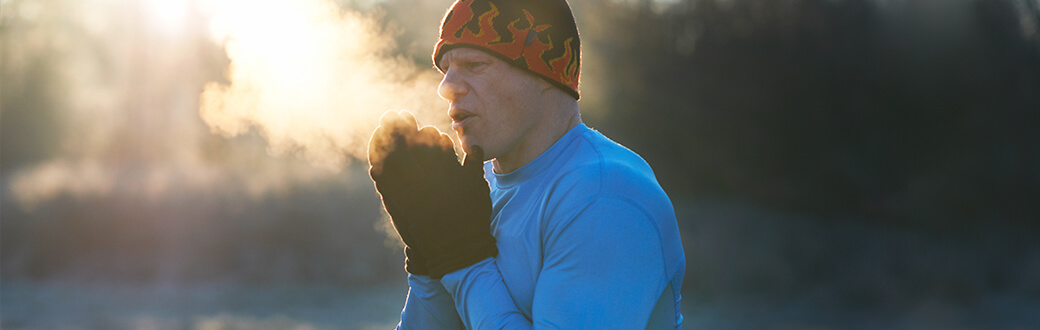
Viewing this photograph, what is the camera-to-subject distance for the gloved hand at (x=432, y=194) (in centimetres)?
275

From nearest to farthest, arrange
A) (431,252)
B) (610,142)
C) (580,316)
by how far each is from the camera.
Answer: (580,316)
(431,252)
(610,142)

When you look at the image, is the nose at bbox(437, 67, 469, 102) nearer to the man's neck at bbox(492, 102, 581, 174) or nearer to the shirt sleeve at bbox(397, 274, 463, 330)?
the man's neck at bbox(492, 102, 581, 174)

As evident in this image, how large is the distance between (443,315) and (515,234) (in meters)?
0.56

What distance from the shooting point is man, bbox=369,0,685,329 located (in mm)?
2463

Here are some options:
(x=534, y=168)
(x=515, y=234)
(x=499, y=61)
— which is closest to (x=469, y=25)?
(x=499, y=61)

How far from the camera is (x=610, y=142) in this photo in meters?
3.00

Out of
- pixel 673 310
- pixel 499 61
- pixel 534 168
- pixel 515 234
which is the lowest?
pixel 673 310

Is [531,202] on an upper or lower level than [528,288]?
upper

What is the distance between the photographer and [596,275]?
2.43 metres

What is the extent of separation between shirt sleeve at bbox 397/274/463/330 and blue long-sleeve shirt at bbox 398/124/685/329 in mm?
28

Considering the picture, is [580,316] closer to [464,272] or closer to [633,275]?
[633,275]

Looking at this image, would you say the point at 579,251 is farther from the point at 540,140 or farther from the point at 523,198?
the point at 540,140

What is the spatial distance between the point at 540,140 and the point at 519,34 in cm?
39

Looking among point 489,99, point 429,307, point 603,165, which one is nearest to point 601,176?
point 603,165
